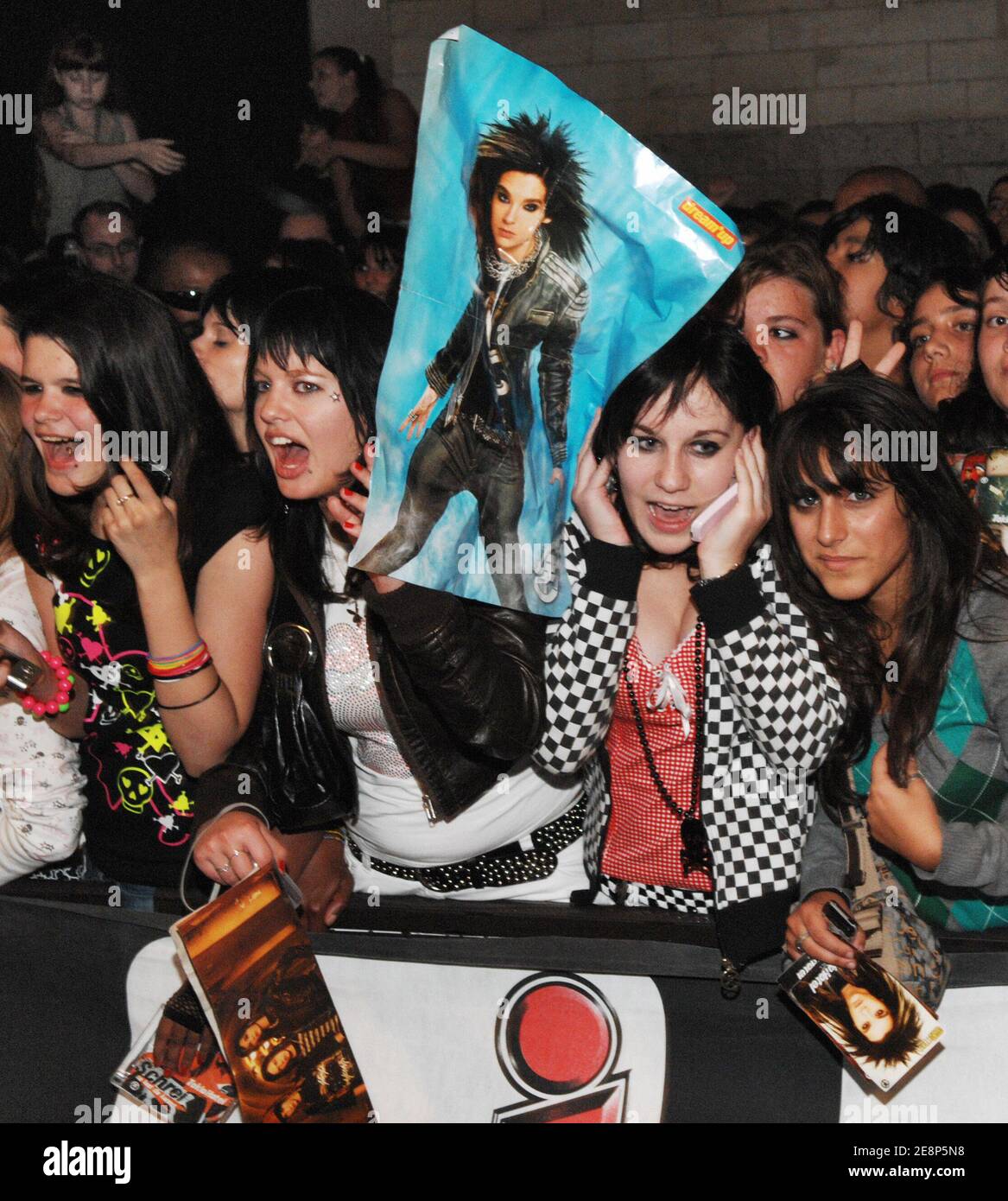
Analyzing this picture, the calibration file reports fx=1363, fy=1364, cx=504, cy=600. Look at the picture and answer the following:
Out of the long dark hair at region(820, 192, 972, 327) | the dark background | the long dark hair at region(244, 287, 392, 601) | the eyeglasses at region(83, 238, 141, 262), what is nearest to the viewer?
the long dark hair at region(244, 287, 392, 601)

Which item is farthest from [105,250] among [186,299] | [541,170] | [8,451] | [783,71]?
[783,71]

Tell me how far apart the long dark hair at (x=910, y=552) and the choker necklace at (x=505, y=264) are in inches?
26.6

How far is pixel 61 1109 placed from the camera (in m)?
2.65

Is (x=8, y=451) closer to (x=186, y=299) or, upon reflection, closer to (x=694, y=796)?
(x=186, y=299)

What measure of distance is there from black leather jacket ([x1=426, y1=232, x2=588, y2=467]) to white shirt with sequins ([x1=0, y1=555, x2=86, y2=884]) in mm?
1230

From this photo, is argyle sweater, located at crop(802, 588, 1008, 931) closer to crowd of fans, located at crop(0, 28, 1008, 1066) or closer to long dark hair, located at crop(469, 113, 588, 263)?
crowd of fans, located at crop(0, 28, 1008, 1066)

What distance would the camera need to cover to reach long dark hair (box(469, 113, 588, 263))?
75.0 inches

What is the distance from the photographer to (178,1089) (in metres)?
2.46

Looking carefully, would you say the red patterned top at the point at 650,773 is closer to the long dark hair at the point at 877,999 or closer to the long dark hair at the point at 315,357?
the long dark hair at the point at 877,999

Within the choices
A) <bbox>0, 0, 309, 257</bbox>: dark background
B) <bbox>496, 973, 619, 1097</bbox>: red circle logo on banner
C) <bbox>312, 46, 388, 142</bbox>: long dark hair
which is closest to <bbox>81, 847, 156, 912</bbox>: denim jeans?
<bbox>496, 973, 619, 1097</bbox>: red circle logo on banner

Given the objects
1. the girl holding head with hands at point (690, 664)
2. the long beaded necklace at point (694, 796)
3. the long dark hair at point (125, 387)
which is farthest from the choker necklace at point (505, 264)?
the long dark hair at point (125, 387)
